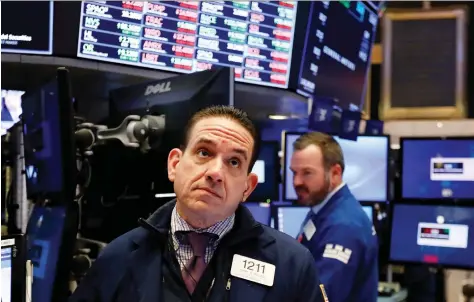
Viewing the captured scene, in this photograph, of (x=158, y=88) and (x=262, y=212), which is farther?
(x=262, y=212)

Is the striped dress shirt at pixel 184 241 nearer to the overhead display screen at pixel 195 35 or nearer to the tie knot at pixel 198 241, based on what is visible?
the tie knot at pixel 198 241

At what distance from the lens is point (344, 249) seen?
277 centimetres

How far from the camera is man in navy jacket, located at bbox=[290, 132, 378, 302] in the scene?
2.73 meters

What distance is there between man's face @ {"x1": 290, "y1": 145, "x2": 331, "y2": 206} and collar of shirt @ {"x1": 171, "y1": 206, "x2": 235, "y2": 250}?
157cm

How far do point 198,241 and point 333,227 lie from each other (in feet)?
4.65

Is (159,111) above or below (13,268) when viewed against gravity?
above

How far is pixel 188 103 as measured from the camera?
238cm

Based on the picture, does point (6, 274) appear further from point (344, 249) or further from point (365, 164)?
point (365, 164)

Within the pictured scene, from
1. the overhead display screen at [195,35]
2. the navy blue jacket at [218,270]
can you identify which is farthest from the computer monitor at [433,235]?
the navy blue jacket at [218,270]

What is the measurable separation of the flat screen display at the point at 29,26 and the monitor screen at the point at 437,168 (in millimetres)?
2320

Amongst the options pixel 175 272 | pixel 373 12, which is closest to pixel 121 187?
pixel 175 272

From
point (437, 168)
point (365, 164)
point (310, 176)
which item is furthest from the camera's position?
point (365, 164)

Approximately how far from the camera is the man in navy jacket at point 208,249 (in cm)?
150

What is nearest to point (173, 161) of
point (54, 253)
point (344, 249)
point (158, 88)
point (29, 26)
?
point (54, 253)
